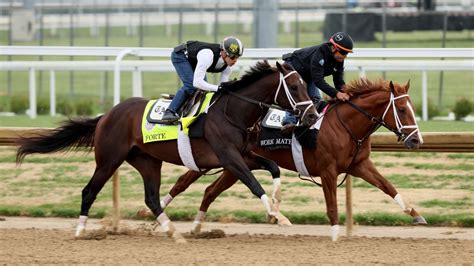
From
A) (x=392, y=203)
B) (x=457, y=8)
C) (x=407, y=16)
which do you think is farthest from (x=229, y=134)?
(x=457, y=8)

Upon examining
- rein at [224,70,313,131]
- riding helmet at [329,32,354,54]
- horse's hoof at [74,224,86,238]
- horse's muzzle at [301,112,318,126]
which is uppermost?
riding helmet at [329,32,354,54]

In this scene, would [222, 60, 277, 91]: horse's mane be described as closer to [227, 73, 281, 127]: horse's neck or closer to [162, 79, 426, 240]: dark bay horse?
[227, 73, 281, 127]: horse's neck

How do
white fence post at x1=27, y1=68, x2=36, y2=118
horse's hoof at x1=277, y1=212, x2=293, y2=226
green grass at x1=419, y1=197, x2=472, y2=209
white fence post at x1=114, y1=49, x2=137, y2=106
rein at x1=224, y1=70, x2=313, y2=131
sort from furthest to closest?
white fence post at x1=27, y1=68, x2=36, y2=118
white fence post at x1=114, y1=49, x2=137, y2=106
green grass at x1=419, y1=197, x2=472, y2=209
horse's hoof at x1=277, y1=212, x2=293, y2=226
rein at x1=224, y1=70, x2=313, y2=131

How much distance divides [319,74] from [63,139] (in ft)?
→ 8.57

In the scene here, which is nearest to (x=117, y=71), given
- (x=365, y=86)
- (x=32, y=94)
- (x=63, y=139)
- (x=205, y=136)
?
(x=63, y=139)

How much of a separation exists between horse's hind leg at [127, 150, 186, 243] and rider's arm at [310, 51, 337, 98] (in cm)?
171

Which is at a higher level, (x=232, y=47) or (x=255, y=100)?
(x=232, y=47)

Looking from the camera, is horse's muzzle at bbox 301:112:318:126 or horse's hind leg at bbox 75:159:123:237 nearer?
horse's muzzle at bbox 301:112:318:126

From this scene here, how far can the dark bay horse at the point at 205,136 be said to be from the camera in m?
9.47

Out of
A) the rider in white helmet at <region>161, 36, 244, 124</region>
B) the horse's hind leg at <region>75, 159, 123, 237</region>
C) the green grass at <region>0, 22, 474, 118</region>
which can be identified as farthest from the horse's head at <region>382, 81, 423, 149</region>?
the green grass at <region>0, 22, 474, 118</region>

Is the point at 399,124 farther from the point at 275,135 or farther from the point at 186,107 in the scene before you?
the point at 186,107

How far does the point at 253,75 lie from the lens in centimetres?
977

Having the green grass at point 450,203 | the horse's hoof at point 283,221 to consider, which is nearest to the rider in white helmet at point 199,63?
the horse's hoof at point 283,221

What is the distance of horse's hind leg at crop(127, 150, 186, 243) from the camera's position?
9828 millimetres
